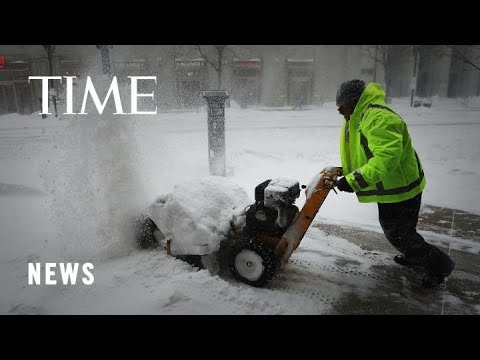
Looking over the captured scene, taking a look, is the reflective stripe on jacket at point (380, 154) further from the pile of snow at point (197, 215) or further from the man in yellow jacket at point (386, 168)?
the pile of snow at point (197, 215)

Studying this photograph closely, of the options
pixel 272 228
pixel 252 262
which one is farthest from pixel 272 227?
pixel 252 262

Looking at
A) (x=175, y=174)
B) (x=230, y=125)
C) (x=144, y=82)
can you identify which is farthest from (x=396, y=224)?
(x=144, y=82)

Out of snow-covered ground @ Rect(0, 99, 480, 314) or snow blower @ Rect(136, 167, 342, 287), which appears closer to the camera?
snow-covered ground @ Rect(0, 99, 480, 314)

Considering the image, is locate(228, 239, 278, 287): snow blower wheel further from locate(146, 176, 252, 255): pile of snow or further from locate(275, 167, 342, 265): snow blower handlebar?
locate(146, 176, 252, 255): pile of snow

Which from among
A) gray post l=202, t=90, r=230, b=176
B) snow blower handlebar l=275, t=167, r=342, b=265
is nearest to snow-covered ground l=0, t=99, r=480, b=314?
snow blower handlebar l=275, t=167, r=342, b=265

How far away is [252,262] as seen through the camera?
338 centimetres

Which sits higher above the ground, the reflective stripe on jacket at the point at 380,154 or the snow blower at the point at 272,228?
the reflective stripe on jacket at the point at 380,154

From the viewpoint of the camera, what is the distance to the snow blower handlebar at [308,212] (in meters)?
3.24

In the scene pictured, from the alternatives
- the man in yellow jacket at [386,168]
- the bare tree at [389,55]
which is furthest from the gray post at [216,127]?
the bare tree at [389,55]

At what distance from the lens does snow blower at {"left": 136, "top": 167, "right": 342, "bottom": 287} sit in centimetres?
328

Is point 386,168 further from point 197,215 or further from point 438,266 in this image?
point 197,215

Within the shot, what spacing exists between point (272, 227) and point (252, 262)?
0.41 m

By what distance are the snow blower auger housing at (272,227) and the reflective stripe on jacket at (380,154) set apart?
29 cm

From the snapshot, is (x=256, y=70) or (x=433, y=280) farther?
(x=256, y=70)
